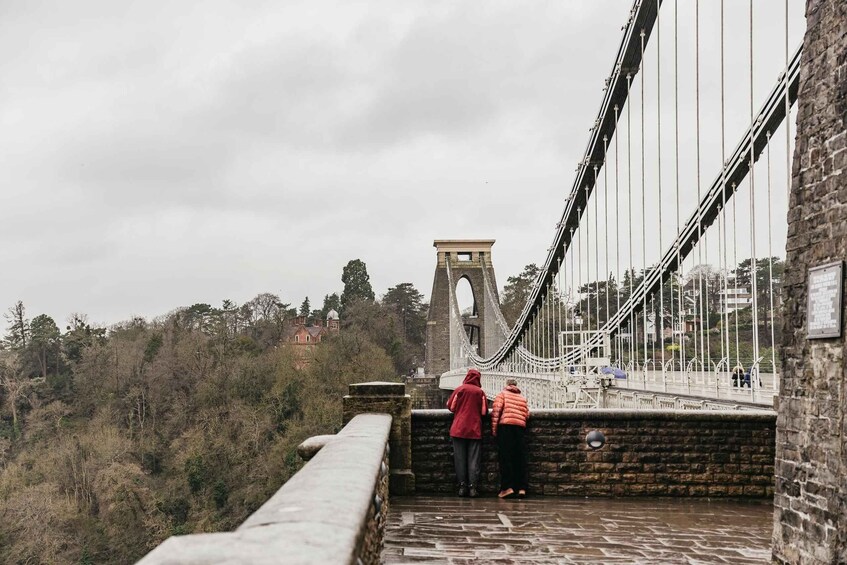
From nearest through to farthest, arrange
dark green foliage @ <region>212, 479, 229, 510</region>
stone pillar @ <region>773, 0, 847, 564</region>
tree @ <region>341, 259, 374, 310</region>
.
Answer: stone pillar @ <region>773, 0, 847, 564</region> → dark green foliage @ <region>212, 479, 229, 510</region> → tree @ <region>341, 259, 374, 310</region>

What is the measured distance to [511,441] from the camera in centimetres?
920

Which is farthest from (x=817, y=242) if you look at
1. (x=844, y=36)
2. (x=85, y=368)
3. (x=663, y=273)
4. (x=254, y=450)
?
(x=85, y=368)

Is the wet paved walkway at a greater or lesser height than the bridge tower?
lesser

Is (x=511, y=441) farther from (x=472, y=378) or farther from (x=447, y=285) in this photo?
(x=447, y=285)

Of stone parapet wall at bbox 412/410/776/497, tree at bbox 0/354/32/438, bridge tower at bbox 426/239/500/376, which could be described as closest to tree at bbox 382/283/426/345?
bridge tower at bbox 426/239/500/376

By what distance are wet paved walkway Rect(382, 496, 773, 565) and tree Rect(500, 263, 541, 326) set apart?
6085 cm

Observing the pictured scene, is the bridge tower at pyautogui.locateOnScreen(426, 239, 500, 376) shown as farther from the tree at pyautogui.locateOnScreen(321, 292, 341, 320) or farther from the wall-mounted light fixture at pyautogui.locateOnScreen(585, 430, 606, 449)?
the wall-mounted light fixture at pyautogui.locateOnScreen(585, 430, 606, 449)

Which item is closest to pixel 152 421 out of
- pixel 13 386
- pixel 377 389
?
pixel 13 386

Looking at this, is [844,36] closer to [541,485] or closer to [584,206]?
[541,485]

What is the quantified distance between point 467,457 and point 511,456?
1.38 ft

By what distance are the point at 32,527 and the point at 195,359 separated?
22.6 m

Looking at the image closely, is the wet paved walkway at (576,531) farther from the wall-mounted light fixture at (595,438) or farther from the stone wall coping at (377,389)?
the stone wall coping at (377,389)

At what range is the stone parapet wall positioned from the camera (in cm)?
927

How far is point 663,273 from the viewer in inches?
680
